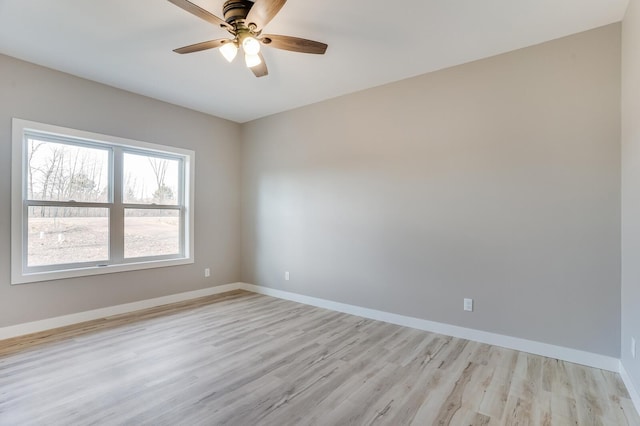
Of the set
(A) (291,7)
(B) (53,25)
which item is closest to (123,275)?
(B) (53,25)

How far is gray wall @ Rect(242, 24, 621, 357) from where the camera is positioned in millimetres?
2588

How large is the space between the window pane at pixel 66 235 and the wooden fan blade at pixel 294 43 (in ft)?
9.89

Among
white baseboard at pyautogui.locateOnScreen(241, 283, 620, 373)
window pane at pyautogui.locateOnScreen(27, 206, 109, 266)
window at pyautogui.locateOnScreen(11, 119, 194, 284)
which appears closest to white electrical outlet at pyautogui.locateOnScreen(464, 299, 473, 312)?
white baseboard at pyautogui.locateOnScreen(241, 283, 620, 373)

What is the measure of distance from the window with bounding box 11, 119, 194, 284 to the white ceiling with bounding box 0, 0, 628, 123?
2.82 feet

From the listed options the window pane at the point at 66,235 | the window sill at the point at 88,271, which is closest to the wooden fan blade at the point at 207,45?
the window pane at the point at 66,235

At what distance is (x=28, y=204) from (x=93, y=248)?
0.79m

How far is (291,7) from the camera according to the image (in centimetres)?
235

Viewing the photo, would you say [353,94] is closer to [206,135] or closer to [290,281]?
[206,135]

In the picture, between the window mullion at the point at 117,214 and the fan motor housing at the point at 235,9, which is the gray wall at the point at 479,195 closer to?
the fan motor housing at the point at 235,9

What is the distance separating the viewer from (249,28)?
2.29 metres

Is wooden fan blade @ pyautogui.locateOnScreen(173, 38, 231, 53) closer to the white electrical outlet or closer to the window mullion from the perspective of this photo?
the window mullion

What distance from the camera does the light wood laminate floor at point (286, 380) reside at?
195 cm

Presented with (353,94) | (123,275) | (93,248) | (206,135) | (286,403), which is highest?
(353,94)

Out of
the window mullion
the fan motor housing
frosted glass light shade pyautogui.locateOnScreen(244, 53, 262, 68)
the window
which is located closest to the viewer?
the fan motor housing
